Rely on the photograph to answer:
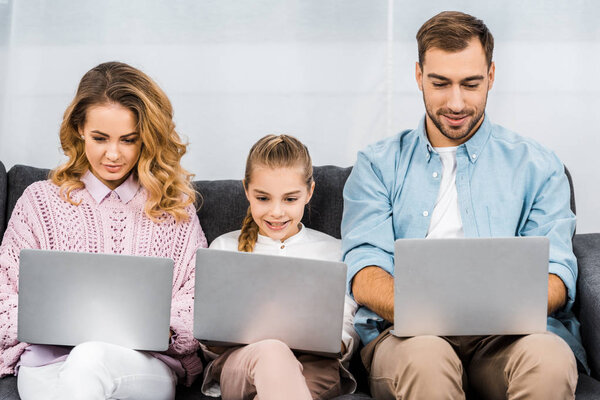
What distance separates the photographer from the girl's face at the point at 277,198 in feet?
6.33

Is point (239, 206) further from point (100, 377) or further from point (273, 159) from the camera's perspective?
point (100, 377)

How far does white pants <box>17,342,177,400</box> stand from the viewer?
4.83ft

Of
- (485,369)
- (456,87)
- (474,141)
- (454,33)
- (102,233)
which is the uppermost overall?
(454,33)

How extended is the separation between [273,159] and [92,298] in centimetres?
62

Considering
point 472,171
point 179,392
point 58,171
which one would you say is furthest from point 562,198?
point 58,171

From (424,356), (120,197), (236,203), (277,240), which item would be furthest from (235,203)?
(424,356)

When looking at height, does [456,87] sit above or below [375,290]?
above

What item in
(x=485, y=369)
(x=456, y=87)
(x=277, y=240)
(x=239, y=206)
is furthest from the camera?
(x=239, y=206)

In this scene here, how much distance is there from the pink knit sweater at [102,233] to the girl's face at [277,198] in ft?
0.64

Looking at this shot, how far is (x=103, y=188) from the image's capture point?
6.47ft

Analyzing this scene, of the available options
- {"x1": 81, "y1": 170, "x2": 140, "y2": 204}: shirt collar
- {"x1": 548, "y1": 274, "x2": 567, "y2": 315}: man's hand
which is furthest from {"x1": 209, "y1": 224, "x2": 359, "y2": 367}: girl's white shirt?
{"x1": 548, "y1": 274, "x2": 567, "y2": 315}: man's hand

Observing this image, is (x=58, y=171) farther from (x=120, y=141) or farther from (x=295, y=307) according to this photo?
(x=295, y=307)

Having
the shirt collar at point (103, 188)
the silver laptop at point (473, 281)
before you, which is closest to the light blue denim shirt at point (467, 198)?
the silver laptop at point (473, 281)

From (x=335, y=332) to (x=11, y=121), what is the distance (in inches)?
57.7
